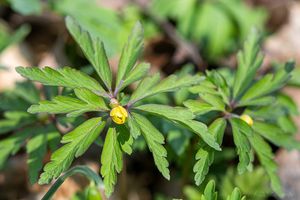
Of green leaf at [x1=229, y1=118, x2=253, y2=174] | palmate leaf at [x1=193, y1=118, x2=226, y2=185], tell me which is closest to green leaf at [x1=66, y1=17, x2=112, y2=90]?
palmate leaf at [x1=193, y1=118, x2=226, y2=185]

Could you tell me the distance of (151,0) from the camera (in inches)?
183

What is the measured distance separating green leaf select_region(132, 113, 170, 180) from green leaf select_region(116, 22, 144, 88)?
21 centimetres

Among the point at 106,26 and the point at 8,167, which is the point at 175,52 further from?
the point at 8,167

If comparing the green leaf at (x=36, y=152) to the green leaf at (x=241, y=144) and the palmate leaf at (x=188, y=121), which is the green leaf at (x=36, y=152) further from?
the green leaf at (x=241, y=144)

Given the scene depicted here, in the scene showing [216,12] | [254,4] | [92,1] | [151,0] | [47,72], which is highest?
[47,72]

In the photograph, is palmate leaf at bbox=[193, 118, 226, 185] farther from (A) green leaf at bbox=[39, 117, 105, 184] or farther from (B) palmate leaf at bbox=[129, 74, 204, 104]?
(A) green leaf at bbox=[39, 117, 105, 184]

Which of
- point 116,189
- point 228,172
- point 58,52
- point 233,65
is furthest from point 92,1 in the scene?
point 228,172

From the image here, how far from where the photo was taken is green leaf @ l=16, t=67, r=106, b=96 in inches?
83.9

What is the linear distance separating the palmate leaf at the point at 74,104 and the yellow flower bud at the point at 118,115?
0.08 meters

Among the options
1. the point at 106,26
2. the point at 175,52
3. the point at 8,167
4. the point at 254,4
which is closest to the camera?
the point at 8,167

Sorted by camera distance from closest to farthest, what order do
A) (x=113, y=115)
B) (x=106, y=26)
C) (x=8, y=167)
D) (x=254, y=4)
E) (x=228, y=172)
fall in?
(x=113, y=115), (x=228, y=172), (x=8, y=167), (x=106, y=26), (x=254, y=4)

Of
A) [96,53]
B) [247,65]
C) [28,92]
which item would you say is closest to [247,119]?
[247,65]

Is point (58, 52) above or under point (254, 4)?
above

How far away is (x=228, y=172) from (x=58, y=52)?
75.4 inches
